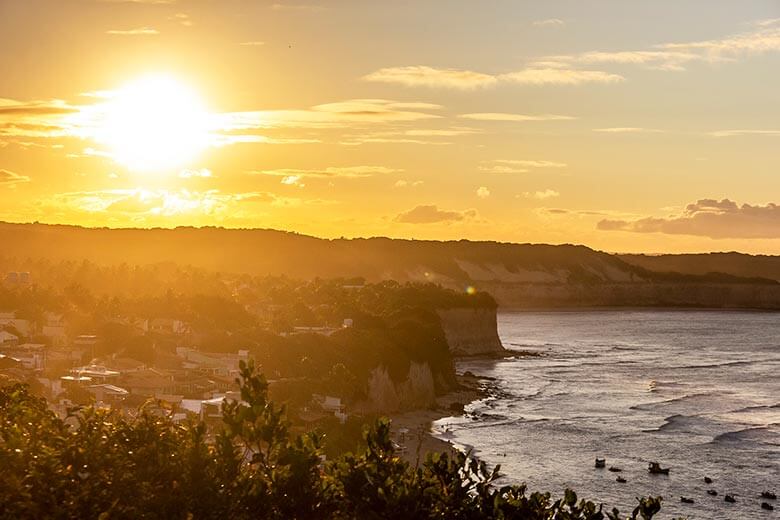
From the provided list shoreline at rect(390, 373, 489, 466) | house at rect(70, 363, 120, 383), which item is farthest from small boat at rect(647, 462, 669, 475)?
house at rect(70, 363, 120, 383)

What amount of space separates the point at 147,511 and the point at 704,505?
1796 inches

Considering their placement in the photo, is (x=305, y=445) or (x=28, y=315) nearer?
(x=305, y=445)

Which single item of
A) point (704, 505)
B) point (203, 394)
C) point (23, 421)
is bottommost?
point (704, 505)

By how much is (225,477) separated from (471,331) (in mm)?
134109

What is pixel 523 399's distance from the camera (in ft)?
334

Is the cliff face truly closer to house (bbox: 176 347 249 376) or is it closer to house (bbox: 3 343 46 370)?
house (bbox: 176 347 249 376)

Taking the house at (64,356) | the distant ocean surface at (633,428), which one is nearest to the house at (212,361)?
the house at (64,356)

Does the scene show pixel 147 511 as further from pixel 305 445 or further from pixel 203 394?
pixel 203 394

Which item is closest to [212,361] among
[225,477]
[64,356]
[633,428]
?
[64,356]

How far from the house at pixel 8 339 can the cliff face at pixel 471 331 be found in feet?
235

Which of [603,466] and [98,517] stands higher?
[98,517]

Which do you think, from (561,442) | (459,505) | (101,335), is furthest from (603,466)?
(459,505)

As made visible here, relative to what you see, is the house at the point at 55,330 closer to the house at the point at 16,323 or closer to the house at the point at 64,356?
the house at the point at 16,323

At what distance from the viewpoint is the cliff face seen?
488 ft
